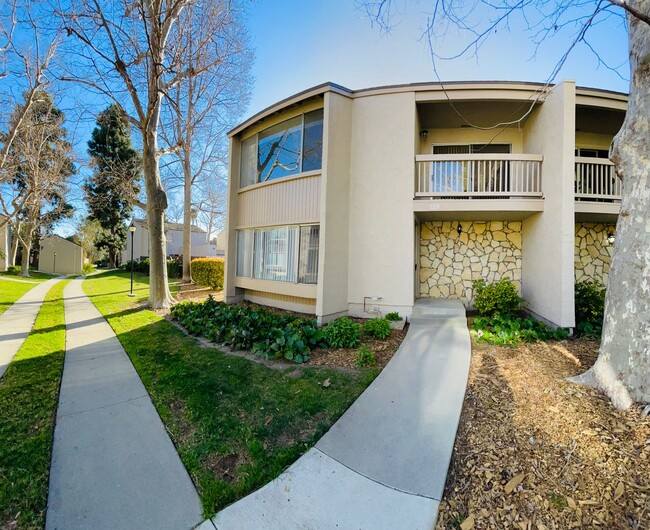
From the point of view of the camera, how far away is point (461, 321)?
21.7ft

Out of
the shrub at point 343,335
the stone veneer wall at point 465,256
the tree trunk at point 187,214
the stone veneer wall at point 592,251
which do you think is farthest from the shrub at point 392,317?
the tree trunk at point 187,214

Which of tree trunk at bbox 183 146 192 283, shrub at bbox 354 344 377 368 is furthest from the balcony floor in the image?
tree trunk at bbox 183 146 192 283

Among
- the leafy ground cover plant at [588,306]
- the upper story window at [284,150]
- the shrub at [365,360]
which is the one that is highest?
the upper story window at [284,150]

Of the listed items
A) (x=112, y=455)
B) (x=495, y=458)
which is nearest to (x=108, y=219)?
(x=112, y=455)

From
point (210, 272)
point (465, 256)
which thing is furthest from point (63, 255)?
point (465, 256)

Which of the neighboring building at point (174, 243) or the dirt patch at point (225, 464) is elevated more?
the neighboring building at point (174, 243)

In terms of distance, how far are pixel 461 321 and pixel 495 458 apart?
4.30 meters

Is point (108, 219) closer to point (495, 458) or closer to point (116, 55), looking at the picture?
point (116, 55)

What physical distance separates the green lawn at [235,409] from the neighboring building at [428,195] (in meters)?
2.69

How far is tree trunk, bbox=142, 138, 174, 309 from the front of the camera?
9.07 metres

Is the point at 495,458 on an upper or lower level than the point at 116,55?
lower

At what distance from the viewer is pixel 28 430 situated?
10.2 feet

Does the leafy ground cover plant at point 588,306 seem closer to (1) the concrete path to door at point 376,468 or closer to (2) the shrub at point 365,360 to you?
(1) the concrete path to door at point 376,468

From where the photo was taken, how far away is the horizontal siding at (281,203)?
7.31 meters
